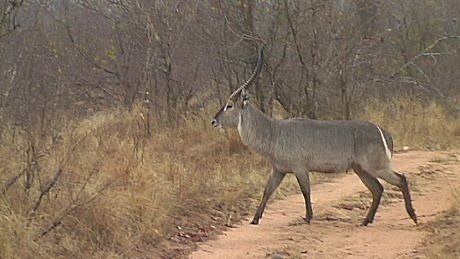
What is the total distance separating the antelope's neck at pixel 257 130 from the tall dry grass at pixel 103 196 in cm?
95

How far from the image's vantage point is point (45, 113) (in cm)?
902

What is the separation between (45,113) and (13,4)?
1.24 meters

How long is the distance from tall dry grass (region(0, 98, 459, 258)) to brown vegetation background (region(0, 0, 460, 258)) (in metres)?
0.02

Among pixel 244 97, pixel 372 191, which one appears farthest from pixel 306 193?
pixel 244 97

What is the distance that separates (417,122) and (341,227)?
923 cm

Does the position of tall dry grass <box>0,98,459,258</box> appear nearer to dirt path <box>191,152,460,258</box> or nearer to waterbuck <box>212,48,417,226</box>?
dirt path <box>191,152,460,258</box>

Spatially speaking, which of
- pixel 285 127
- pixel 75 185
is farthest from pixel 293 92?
pixel 75 185

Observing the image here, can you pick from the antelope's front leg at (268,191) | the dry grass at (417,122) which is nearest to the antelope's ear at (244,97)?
the antelope's front leg at (268,191)

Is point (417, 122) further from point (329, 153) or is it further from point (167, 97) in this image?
point (329, 153)

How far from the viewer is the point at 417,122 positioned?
730 inches

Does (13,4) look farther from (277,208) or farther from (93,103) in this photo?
(93,103)

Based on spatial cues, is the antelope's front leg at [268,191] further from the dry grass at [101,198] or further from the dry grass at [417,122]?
the dry grass at [417,122]

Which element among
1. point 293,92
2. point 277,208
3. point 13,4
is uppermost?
point 13,4

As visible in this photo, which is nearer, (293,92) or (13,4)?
(13,4)
